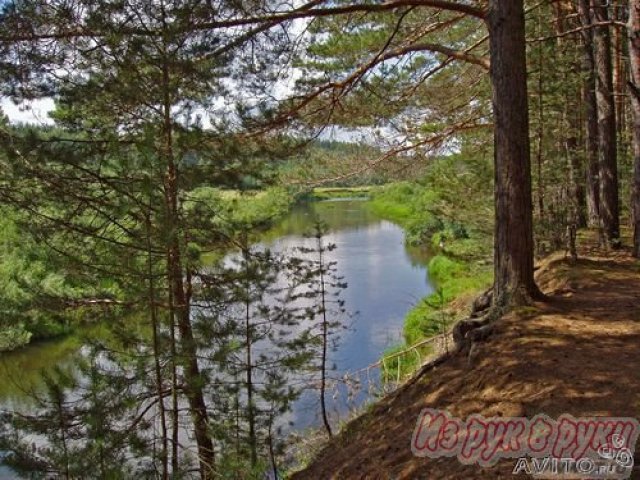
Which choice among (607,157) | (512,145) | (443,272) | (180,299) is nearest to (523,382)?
(512,145)

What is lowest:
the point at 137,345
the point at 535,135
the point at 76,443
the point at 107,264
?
the point at 76,443

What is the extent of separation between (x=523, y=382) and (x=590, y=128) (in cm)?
613

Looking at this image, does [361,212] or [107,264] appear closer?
[107,264]

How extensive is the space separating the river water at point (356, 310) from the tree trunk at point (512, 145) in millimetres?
3488

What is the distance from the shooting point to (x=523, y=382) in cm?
296

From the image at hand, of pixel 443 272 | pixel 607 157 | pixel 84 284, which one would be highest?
pixel 607 157

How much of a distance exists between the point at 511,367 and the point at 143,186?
8.30 feet

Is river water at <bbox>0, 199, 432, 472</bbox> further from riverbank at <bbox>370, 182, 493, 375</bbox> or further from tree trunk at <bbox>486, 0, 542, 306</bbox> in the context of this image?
tree trunk at <bbox>486, 0, 542, 306</bbox>

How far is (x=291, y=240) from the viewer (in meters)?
23.5

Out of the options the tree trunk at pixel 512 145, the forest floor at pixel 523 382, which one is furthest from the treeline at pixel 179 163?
the forest floor at pixel 523 382

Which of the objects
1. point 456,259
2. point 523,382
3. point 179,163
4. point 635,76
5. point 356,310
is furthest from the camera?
point 356,310

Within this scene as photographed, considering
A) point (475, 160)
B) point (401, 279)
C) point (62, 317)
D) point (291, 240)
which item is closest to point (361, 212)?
point (291, 240)

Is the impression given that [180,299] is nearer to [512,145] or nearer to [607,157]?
[512,145]

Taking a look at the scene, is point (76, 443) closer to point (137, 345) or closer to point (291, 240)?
point (137, 345)
